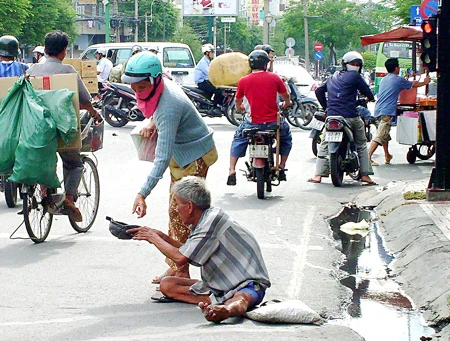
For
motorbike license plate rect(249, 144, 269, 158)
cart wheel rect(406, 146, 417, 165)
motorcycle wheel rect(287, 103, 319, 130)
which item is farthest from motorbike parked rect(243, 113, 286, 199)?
motorcycle wheel rect(287, 103, 319, 130)

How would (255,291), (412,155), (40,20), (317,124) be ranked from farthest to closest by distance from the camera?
1. (40,20)
2. (412,155)
3. (317,124)
4. (255,291)

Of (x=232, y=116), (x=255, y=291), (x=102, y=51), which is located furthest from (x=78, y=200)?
(x=102, y=51)

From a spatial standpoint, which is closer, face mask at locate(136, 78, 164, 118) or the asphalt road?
the asphalt road

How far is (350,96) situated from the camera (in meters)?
12.9

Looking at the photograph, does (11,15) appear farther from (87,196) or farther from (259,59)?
(87,196)

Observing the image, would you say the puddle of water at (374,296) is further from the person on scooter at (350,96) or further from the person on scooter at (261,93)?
the person on scooter at (350,96)

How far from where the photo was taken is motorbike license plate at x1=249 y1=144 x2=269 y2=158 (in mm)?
11766

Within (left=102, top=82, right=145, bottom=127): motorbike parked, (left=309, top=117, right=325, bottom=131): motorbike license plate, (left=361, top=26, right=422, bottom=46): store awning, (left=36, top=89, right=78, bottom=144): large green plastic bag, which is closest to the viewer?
(left=36, top=89, right=78, bottom=144): large green plastic bag

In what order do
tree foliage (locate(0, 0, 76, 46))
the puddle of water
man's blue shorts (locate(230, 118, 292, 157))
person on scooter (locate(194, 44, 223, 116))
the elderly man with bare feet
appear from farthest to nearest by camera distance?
tree foliage (locate(0, 0, 76, 46)) < person on scooter (locate(194, 44, 223, 116)) < man's blue shorts (locate(230, 118, 292, 157)) < the puddle of water < the elderly man with bare feet

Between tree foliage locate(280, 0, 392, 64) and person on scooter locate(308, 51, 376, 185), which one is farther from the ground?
tree foliage locate(280, 0, 392, 64)

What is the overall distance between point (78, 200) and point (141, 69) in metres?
3.24

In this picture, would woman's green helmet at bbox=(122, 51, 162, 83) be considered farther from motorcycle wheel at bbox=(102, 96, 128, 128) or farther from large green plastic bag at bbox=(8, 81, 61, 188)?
motorcycle wheel at bbox=(102, 96, 128, 128)

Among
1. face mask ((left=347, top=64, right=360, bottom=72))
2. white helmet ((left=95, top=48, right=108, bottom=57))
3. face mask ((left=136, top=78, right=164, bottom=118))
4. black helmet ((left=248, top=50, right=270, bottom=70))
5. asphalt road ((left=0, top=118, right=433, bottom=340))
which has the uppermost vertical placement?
white helmet ((left=95, top=48, right=108, bottom=57))

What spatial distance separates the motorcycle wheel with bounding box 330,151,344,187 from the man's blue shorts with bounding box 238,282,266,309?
22.0ft
